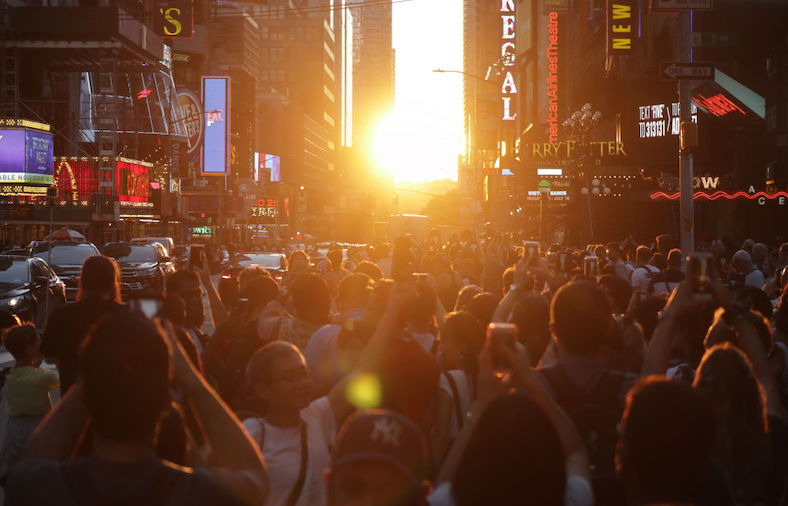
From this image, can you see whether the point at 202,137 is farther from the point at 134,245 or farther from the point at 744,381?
the point at 744,381

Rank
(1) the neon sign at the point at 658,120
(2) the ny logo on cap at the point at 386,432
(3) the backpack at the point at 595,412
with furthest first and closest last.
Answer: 1. (1) the neon sign at the point at 658,120
2. (3) the backpack at the point at 595,412
3. (2) the ny logo on cap at the point at 386,432

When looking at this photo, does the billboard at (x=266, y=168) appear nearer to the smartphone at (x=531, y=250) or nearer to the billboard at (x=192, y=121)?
the billboard at (x=192, y=121)

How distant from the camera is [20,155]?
5872 cm

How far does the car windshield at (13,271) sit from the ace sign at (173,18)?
67.9 meters

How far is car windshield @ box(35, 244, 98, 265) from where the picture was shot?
26953 millimetres

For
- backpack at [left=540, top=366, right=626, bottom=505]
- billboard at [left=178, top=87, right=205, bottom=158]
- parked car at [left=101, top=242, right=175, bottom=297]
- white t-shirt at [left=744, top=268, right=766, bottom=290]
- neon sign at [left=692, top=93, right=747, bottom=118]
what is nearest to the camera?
backpack at [left=540, top=366, right=626, bottom=505]

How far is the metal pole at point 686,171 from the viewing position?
1430cm

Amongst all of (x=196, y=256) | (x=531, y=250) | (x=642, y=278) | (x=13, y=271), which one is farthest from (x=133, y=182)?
(x=531, y=250)

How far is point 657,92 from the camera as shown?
4662 centimetres

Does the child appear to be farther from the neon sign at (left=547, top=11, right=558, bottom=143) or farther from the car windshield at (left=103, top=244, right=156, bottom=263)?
the neon sign at (left=547, top=11, right=558, bottom=143)

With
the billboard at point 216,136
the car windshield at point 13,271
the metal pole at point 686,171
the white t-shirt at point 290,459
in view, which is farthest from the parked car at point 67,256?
the billboard at point 216,136

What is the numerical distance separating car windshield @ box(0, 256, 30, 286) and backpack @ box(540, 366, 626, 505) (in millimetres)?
16836

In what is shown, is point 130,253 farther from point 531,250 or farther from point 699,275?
point 699,275

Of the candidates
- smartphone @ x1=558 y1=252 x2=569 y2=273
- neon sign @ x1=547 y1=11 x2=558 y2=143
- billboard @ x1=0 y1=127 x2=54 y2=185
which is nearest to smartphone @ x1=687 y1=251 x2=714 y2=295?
smartphone @ x1=558 y1=252 x2=569 y2=273
